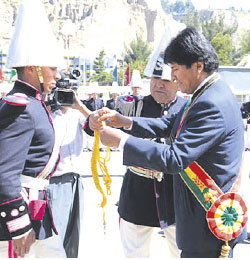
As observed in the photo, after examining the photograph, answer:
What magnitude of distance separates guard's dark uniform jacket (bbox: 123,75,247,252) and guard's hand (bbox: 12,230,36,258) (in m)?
0.69

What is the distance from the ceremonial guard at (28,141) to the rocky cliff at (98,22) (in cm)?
9048

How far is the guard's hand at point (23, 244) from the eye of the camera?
247 cm

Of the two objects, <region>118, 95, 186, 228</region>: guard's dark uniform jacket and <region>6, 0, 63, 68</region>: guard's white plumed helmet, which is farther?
<region>118, 95, 186, 228</region>: guard's dark uniform jacket

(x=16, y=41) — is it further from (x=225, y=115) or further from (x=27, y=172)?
(x=225, y=115)

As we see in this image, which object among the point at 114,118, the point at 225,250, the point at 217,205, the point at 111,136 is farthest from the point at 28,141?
the point at 225,250

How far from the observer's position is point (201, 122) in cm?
228

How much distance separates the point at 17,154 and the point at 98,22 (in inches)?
4054

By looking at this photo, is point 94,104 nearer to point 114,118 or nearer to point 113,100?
point 113,100

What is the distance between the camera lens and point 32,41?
2.71 metres

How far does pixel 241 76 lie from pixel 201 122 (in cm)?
1568

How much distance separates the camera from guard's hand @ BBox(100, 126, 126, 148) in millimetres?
2404

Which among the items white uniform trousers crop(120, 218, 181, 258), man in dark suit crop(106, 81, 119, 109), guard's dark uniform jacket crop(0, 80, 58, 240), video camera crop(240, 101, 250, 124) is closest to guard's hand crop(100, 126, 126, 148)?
guard's dark uniform jacket crop(0, 80, 58, 240)

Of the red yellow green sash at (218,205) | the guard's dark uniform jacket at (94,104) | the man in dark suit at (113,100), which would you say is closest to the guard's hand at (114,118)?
the red yellow green sash at (218,205)

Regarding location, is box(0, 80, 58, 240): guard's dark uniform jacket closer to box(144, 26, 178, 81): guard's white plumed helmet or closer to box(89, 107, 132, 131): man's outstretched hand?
box(89, 107, 132, 131): man's outstretched hand
